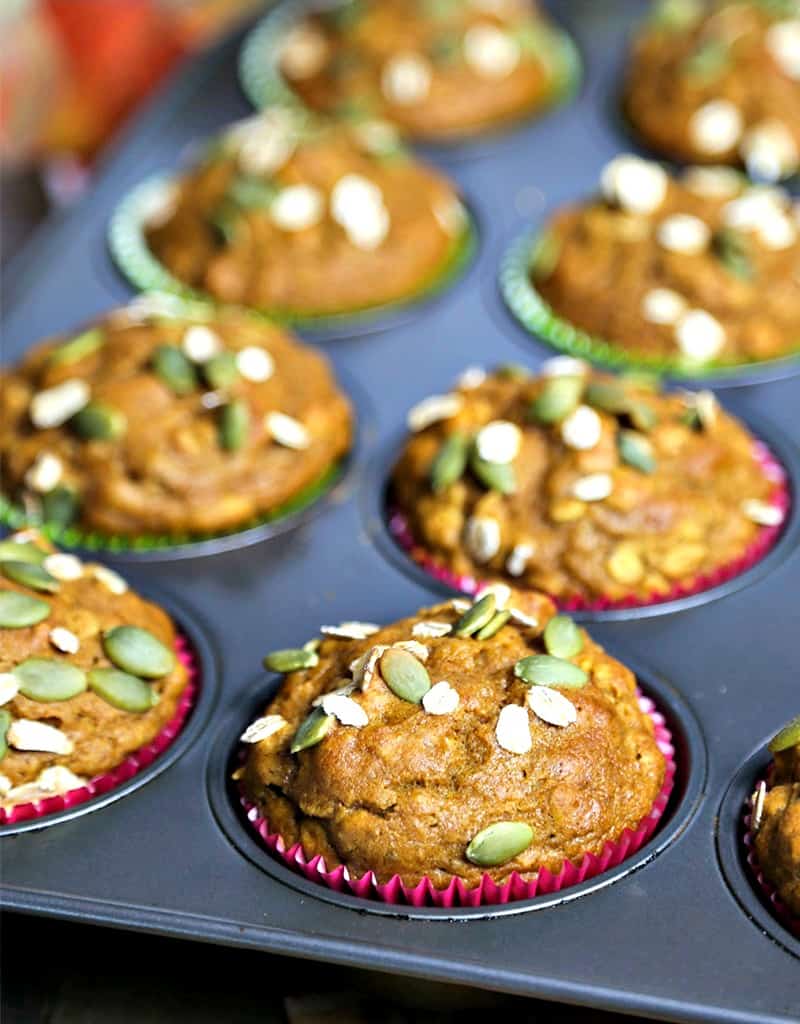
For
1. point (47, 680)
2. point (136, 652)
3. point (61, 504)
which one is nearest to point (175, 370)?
point (61, 504)

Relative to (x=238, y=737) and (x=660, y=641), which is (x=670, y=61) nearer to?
(x=660, y=641)

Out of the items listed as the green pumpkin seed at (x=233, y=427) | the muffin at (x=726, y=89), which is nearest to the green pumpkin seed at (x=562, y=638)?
the green pumpkin seed at (x=233, y=427)

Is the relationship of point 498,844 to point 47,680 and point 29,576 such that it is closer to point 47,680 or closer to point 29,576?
point 47,680

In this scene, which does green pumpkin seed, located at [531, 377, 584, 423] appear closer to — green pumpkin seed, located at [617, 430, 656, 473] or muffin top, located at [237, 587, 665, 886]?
green pumpkin seed, located at [617, 430, 656, 473]

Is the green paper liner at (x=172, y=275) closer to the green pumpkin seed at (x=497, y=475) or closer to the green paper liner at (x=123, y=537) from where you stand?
the green paper liner at (x=123, y=537)

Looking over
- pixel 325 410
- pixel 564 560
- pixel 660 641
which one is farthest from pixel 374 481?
pixel 660 641

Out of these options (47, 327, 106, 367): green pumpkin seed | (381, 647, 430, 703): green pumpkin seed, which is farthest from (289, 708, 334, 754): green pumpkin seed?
(47, 327, 106, 367): green pumpkin seed
